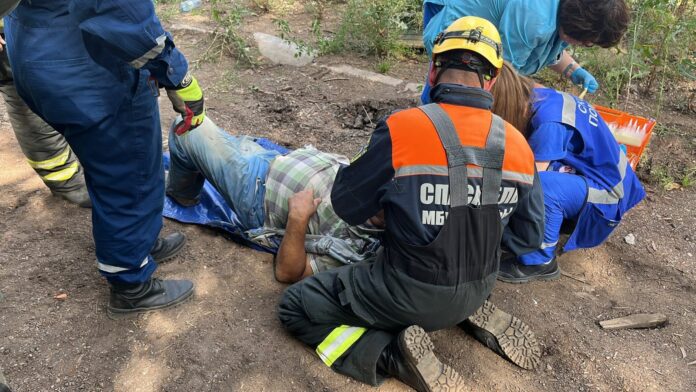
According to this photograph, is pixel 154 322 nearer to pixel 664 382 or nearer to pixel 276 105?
pixel 664 382

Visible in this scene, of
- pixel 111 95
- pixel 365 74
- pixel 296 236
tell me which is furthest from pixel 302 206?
pixel 365 74

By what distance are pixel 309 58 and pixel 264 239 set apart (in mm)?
3287

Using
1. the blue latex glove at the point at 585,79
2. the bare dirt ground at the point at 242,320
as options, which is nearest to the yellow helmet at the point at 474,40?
the bare dirt ground at the point at 242,320

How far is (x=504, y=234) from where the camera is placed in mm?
2312

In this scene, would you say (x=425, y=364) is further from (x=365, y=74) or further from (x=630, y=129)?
(x=365, y=74)

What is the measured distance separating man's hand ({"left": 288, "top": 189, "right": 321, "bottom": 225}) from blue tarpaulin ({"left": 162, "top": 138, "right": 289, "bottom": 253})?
417 millimetres

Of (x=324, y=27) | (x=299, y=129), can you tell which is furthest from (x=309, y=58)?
(x=299, y=129)

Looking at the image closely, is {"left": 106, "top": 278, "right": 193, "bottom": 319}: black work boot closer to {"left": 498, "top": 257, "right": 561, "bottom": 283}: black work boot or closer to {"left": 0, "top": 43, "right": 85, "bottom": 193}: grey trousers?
{"left": 0, "top": 43, "right": 85, "bottom": 193}: grey trousers

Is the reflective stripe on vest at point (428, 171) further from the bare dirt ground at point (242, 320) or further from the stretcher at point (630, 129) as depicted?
the stretcher at point (630, 129)

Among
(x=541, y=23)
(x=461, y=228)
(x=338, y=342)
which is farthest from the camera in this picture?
(x=541, y=23)

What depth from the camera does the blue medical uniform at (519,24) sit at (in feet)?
9.71

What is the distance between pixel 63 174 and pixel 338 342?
197 centimetres

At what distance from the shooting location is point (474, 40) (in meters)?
1.92

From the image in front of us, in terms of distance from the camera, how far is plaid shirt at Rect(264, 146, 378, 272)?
9.26 ft
